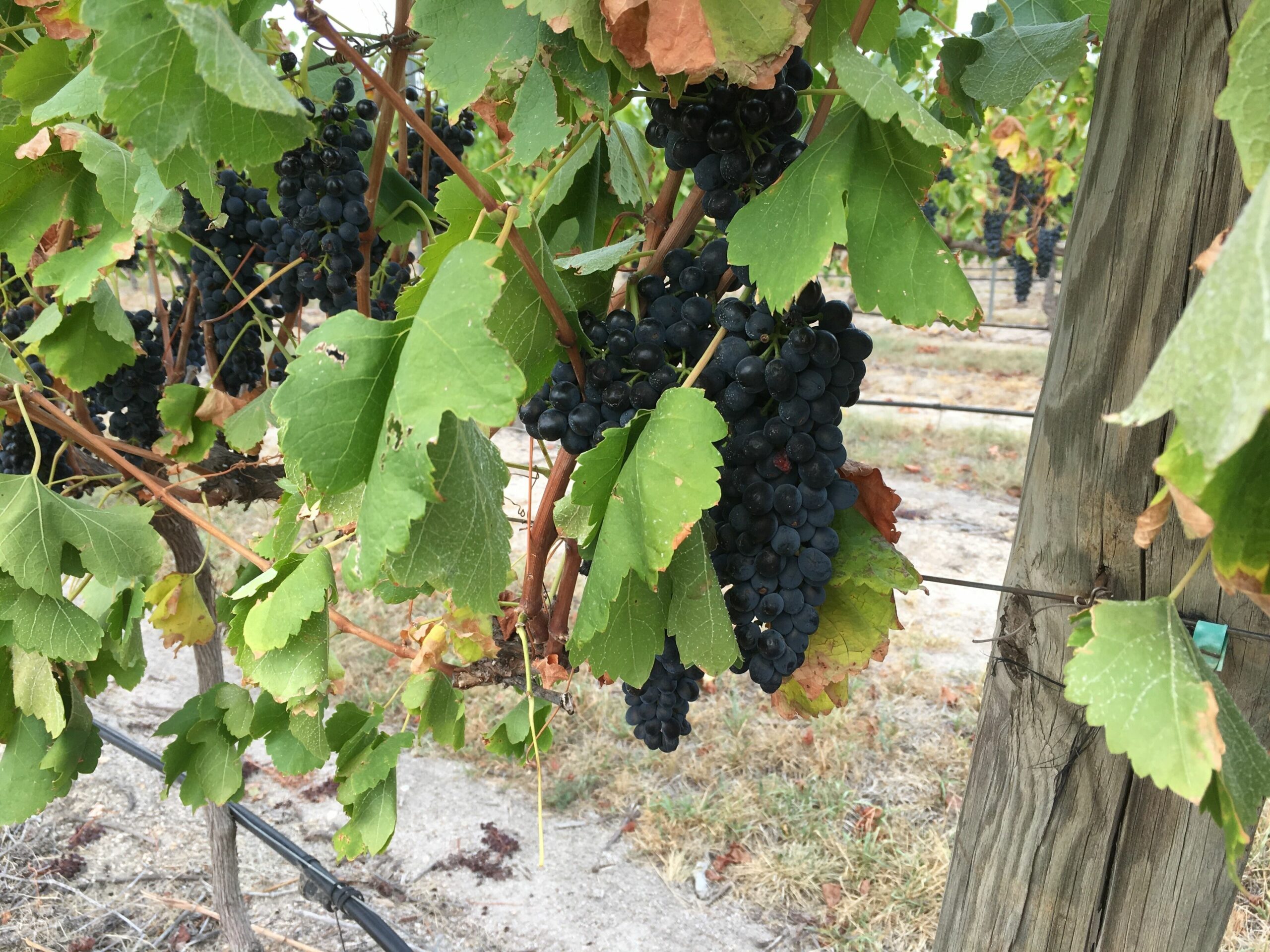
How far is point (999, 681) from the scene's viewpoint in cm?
119

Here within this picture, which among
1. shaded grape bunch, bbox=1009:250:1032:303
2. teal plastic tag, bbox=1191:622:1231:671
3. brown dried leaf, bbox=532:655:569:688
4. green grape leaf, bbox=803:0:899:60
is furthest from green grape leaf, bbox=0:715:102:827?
shaded grape bunch, bbox=1009:250:1032:303

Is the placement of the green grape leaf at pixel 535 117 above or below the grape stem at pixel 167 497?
above

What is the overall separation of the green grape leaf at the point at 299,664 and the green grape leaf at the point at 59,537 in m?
0.40

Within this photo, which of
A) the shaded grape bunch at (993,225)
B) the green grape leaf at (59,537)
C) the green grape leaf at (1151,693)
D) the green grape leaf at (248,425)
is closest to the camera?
the green grape leaf at (1151,693)

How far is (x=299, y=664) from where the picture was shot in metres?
1.22

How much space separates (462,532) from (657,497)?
0.65 feet

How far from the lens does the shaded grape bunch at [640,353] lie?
94cm

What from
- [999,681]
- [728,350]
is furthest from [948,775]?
[728,350]

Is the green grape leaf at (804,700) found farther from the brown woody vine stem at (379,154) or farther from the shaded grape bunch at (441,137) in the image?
the shaded grape bunch at (441,137)

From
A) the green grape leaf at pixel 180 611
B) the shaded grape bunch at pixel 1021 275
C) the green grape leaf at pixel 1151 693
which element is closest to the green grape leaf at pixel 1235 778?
the green grape leaf at pixel 1151 693

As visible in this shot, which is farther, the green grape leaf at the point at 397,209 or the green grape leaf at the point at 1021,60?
the green grape leaf at the point at 397,209

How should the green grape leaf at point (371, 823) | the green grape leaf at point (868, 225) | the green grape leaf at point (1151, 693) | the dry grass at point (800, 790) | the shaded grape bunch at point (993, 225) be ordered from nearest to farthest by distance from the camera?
the green grape leaf at point (1151, 693)
the green grape leaf at point (868, 225)
the green grape leaf at point (371, 823)
the dry grass at point (800, 790)
the shaded grape bunch at point (993, 225)

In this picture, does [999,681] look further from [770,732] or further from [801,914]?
[770,732]

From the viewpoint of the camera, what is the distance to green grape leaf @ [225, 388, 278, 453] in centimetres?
183
